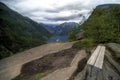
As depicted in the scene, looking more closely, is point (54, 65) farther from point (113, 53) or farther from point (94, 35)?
point (94, 35)

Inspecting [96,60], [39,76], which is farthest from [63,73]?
[96,60]

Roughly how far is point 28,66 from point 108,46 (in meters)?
4.72

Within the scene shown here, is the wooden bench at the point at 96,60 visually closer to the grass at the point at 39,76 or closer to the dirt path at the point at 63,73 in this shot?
the dirt path at the point at 63,73

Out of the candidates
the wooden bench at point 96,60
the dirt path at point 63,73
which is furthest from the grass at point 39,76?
the wooden bench at point 96,60

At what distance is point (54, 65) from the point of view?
7941mm

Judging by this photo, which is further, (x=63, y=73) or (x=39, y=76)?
(x=39, y=76)

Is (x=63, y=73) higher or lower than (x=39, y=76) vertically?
higher

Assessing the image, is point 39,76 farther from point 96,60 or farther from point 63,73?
point 96,60

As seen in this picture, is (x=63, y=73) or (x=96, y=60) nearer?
(x=96, y=60)

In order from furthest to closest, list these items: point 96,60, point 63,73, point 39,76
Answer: point 39,76 → point 63,73 → point 96,60

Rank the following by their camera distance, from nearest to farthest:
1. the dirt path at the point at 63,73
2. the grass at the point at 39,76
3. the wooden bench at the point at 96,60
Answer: the wooden bench at the point at 96,60 → the dirt path at the point at 63,73 → the grass at the point at 39,76

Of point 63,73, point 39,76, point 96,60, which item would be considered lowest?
→ point 39,76

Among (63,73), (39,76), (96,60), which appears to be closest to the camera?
(96,60)

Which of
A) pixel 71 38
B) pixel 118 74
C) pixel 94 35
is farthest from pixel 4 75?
pixel 71 38
